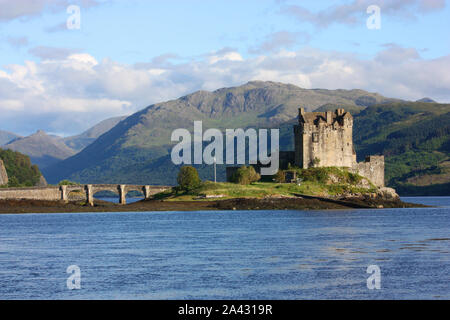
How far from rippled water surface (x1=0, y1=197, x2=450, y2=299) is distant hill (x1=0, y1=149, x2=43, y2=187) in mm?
122112

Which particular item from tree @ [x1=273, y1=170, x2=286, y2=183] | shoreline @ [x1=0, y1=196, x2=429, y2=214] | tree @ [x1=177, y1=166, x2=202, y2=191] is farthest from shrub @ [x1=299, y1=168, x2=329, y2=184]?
tree @ [x1=177, y1=166, x2=202, y2=191]

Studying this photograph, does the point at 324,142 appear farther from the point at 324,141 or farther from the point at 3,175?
the point at 3,175

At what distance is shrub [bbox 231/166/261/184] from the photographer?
4737 inches

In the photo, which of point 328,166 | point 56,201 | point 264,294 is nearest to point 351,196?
point 328,166

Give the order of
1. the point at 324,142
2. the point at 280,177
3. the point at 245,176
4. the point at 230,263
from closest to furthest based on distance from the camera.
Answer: the point at 230,263 < the point at 245,176 < the point at 280,177 < the point at 324,142

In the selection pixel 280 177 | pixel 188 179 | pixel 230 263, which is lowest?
pixel 230 263

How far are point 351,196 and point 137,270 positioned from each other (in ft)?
274

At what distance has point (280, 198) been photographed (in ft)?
367

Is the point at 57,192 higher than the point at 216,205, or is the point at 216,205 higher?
the point at 57,192

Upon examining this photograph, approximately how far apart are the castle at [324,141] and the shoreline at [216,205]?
1027 cm

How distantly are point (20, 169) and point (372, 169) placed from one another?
103m

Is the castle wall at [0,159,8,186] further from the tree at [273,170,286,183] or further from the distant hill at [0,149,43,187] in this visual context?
the tree at [273,170,286,183]

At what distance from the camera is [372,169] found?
12769 cm

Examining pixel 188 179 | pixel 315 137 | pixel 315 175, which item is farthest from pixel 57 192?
pixel 315 137
